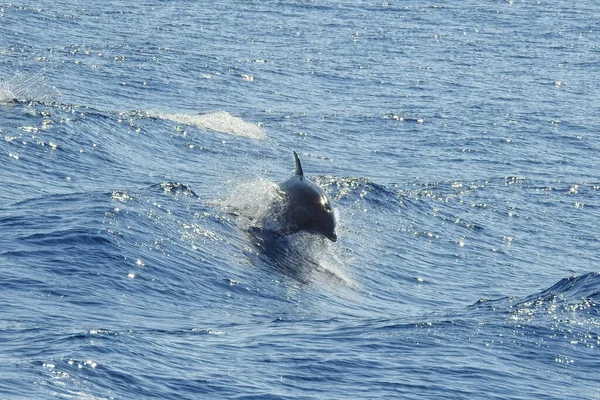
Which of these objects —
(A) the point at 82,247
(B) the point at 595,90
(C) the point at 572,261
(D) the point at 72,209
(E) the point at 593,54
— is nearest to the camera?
(A) the point at 82,247

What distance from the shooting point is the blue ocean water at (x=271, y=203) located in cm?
2003

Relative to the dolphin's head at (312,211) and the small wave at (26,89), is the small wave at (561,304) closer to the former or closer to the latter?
the dolphin's head at (312,211)

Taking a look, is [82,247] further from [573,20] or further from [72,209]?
[573,20]

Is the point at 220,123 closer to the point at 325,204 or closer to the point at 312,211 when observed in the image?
the point at 325,204

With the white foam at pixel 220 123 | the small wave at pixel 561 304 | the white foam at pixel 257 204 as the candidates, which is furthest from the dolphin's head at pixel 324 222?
the white foam at pixel 220 123

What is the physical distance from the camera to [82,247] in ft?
82.0

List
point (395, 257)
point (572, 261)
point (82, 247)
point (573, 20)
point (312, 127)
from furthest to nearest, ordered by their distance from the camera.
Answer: point (573, 20) < point (312, 127) < point (572, 261) < point (395, 257) < point (82, 247)

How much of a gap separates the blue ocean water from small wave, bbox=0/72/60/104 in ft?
0.58

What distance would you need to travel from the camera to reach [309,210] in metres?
28.2

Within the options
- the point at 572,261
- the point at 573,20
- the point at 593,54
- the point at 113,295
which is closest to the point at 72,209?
the point at 113,295

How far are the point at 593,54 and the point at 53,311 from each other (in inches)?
2081

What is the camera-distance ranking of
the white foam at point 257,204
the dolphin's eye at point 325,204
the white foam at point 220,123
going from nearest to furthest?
the dolphin's eye at point 325,204, the white foam at point 257,204, the white foam at point 220,123

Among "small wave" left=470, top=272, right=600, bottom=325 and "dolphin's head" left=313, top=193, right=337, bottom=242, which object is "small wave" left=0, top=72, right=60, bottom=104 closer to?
"dolphin's head" left=313, top=193, right=337, bottom=242

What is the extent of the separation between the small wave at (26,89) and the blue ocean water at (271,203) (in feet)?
0.58
